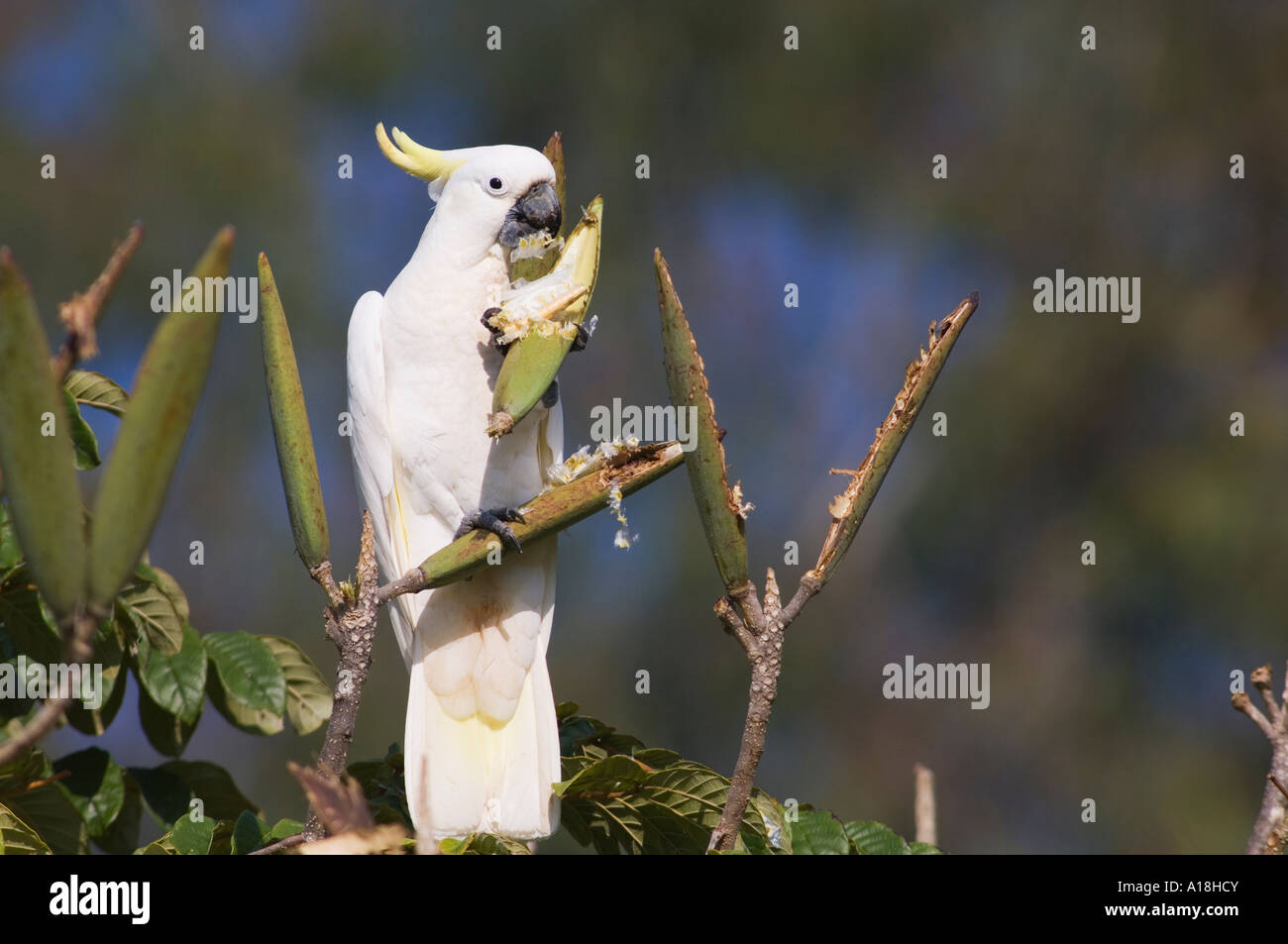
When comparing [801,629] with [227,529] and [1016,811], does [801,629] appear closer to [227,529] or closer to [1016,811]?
[1016,811]

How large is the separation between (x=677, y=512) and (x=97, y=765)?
225 inches

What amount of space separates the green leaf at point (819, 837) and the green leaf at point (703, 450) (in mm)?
461

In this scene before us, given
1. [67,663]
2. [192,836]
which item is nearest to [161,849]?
[192,836]

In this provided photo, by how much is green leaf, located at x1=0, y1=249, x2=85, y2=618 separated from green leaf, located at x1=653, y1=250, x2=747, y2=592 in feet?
2.60

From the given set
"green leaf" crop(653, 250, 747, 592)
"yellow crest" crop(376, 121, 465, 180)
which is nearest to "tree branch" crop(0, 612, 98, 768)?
"green leaf" crop(653, 250, 747, 592)

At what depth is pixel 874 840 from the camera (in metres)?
1.94

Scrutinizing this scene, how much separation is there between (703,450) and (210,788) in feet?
4.90

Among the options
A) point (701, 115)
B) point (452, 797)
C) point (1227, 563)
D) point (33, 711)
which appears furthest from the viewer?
point (701, 115)

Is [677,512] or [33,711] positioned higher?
[677,512]

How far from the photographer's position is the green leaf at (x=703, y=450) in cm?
171

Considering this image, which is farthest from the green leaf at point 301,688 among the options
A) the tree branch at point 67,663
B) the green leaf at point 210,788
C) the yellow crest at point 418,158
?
the tree branch at point 67,663

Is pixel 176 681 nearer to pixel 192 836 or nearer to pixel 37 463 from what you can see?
pixel 192 836

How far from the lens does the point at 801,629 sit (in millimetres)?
8242

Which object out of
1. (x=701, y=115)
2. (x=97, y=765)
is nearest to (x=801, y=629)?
(x=701, y=115)
